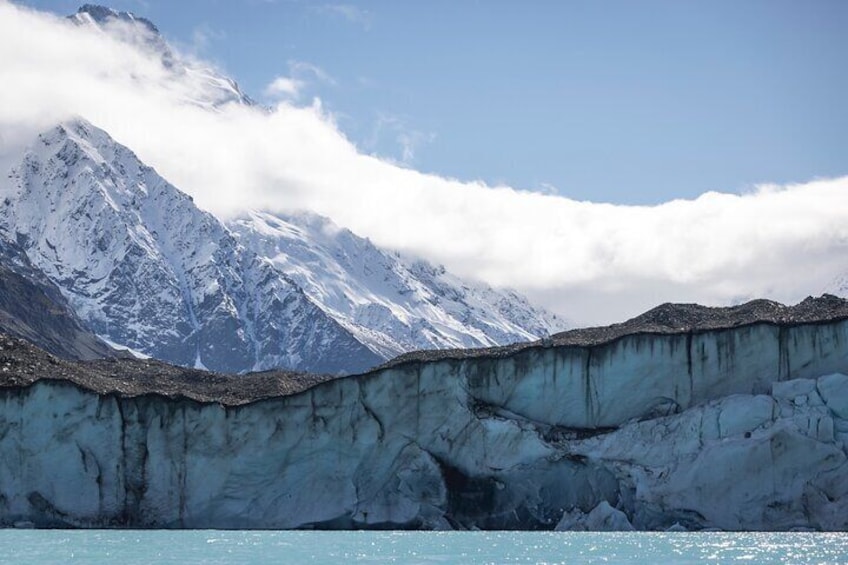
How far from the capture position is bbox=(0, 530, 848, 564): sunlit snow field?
47500 mm

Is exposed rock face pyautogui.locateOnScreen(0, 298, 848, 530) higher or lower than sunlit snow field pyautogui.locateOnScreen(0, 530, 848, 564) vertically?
higher

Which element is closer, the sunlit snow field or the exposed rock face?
the sunlit snow field

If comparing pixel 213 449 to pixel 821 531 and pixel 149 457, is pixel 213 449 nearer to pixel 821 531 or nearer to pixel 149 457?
pixel 149 457

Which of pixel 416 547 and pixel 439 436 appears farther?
pixel 439 436

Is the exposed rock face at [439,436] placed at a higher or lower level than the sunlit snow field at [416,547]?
higher

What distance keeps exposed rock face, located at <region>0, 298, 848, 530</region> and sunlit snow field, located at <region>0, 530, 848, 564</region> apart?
2.92 metres

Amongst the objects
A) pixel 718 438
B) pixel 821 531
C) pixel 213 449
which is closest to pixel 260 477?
pixel 213 449

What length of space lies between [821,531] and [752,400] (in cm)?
643

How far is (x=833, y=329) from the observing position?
65.7 metres

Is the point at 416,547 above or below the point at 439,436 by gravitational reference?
below

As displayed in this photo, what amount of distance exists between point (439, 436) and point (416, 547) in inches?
572

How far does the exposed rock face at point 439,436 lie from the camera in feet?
213

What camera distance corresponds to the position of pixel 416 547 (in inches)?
2141

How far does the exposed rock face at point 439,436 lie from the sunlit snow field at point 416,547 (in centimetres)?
292
